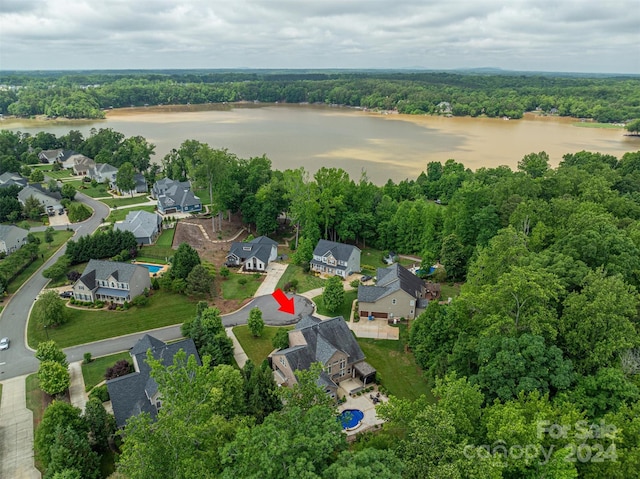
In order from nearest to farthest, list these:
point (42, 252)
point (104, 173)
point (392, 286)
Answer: point (392, 286) → point (42, 252) → point (104, 173)

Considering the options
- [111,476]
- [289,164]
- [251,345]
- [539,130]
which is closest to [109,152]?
[289,164]

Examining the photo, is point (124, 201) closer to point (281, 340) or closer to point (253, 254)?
point (253, 254)

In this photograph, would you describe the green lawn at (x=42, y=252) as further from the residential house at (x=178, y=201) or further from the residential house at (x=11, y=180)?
the residential house at (x=11, y=180)

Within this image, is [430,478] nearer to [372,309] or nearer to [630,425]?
[630,425]

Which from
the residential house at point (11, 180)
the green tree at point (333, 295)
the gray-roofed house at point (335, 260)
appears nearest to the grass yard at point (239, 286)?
the gray-roofed house at point (335, 260)

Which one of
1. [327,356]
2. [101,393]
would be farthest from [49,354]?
[327,356]

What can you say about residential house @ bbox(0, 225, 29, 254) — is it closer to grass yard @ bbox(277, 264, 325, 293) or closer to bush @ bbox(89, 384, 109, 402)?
bush @ bbox(89, 384, 109, 402)
